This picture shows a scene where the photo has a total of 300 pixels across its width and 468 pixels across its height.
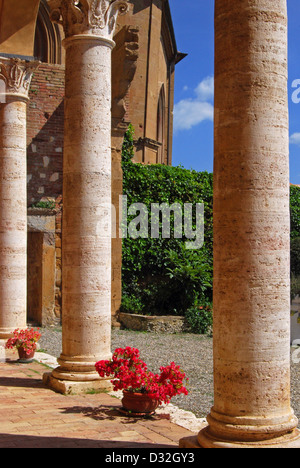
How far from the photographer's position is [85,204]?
6660 mm

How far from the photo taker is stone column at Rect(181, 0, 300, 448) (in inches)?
146

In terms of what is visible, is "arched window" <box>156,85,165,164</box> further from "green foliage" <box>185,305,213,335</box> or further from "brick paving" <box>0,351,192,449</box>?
"brick paving" <box>0,351,192,449</box>

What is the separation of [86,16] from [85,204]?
7.04ft

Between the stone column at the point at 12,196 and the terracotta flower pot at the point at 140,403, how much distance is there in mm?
4345

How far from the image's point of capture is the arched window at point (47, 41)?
18578 millimetres

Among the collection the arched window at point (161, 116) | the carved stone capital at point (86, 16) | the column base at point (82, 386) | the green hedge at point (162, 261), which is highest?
the arched window at point (161, 116)

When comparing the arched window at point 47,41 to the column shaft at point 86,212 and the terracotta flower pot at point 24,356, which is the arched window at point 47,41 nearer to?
the terracotta flower pot at point 24,356

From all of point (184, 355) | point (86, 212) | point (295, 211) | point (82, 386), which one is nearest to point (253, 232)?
point (86, 212)

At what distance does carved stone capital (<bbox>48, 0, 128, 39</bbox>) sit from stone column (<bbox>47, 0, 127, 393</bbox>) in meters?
0.01

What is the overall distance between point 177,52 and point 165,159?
171 inches

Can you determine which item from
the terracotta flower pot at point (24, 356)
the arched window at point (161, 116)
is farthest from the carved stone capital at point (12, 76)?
the arched window at point (161, 116)

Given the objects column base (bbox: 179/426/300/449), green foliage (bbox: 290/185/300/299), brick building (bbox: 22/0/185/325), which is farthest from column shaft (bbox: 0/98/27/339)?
column base (bbox: 179/426/300/449)

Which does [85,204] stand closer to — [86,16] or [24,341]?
[86,16]
